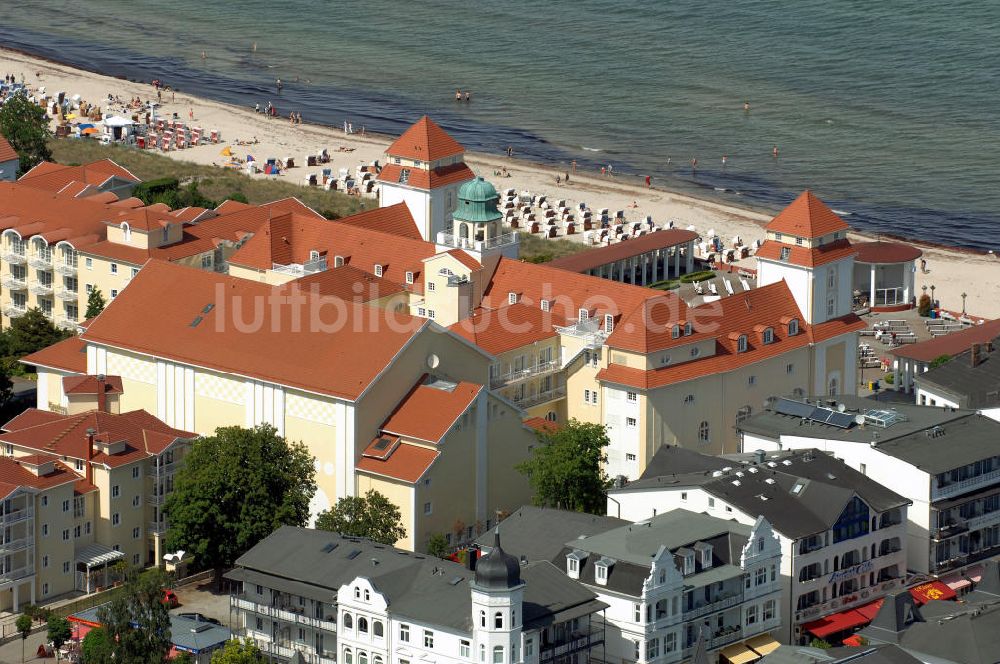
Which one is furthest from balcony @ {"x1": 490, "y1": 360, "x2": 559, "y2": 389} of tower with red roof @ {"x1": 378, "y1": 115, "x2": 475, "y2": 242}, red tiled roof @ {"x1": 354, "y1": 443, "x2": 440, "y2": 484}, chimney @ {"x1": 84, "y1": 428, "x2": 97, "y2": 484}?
chimney @ {"x1": 84, "y1": 428, "x2": 97, "y2": 484}

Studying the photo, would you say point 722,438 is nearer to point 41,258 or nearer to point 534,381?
point 534,381

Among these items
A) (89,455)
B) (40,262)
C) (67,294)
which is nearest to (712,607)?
(89,455)

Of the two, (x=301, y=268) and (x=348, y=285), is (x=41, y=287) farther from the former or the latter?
(x=348, y=285)

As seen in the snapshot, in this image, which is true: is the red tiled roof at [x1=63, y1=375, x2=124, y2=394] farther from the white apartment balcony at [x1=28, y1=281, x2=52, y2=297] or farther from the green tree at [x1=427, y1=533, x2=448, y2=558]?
the white apartment balcony at [x1=28, y1=281, x2=52, y2=297]

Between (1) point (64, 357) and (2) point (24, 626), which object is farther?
(1) point (64, 357)

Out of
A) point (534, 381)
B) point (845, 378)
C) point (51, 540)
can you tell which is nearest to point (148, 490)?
point (51, 540)

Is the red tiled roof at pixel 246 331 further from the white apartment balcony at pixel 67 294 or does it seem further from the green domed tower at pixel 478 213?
the white apartment balcony at pixel 67 294

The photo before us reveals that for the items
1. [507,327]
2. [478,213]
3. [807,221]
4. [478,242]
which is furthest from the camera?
[478,213]
